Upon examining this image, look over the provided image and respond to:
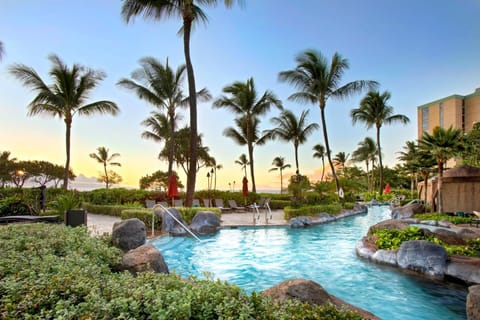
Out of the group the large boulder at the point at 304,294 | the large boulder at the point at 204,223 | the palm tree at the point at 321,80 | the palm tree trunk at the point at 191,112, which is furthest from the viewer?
the palm tree at the point at 321,80

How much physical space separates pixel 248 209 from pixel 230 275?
485 inches

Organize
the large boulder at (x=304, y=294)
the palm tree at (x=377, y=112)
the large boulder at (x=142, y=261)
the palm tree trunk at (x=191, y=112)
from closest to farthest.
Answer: the large boulder at (x=304, y=294) → the large boulder at (x=142, y=261) → the palm tree trunk at (x=191, y=112) → the palm tree at (x=377, y=112)

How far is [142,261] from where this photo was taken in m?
3.99

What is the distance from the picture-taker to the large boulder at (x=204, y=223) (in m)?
10.2

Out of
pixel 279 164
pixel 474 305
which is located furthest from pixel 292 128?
pixel 474 305

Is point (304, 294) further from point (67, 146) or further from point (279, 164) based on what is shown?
point (279, 164)

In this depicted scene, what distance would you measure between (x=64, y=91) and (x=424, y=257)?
1986 cm

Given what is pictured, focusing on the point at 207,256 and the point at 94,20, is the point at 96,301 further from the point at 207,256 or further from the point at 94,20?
the point at 94,20

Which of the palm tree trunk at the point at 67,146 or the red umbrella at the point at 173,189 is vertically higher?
the palm tree trunk at the point at 67,146

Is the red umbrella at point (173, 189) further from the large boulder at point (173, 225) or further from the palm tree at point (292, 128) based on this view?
the palm tree at point (292, 128)

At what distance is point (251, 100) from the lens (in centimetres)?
2317

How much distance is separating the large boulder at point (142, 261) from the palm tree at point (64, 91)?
15390 millimetres

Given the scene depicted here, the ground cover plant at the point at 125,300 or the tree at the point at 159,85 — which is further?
the tree at the point at 159,85

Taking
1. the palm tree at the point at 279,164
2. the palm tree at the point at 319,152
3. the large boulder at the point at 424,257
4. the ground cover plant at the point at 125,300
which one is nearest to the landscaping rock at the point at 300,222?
the large boulder at the point at 424,257
